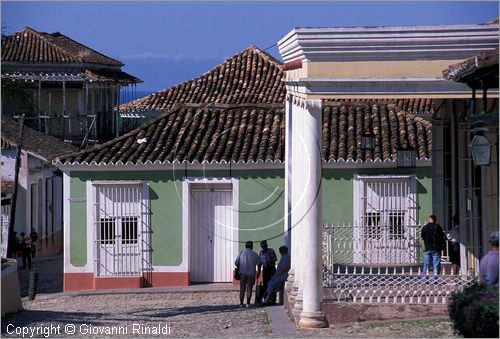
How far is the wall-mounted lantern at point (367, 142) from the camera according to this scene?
1017 inches

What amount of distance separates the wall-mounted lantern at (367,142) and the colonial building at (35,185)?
9.98 meters

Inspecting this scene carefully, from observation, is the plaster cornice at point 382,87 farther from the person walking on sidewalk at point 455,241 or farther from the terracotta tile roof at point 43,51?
the terracotta tile roof at point 43,51

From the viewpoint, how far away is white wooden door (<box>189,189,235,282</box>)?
26078 millimetres

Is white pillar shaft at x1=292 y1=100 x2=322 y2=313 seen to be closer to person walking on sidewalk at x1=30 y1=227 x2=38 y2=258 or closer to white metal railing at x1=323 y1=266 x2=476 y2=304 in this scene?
white metal railing at x1=323 y1=266 x2=476 y2=304

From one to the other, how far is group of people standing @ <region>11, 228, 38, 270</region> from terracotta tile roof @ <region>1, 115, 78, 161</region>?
2488 millimetres

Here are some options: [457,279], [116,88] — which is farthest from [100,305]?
[116,88]

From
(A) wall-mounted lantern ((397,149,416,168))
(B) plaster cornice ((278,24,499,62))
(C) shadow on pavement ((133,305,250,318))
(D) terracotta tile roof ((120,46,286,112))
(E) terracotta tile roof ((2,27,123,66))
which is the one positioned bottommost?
(C) shadow on pavement ((133,305,250,318))

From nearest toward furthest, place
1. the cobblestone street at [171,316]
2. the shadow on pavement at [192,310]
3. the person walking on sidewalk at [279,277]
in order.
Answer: the cobblestone street at [171,316]
the shadow on pavement at [192,310]
the person walking on sidewalk at [279,277]

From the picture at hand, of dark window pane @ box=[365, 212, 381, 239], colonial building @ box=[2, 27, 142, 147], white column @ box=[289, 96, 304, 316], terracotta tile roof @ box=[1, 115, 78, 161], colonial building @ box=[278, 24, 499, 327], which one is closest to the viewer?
colonial building @ box=[278, 24, 499, 327]

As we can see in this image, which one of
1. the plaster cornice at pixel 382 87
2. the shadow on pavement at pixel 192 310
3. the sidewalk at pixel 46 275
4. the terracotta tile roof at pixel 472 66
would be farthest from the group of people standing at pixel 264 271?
the terracotta tile roof at pixel 472 66

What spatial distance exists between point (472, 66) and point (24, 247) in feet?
64.6

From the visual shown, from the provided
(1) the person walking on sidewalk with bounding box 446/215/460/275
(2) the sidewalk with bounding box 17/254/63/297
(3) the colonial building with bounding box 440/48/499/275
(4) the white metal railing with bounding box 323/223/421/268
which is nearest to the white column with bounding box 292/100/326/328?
(3) the colonial building with bounding box 440/48/499/275

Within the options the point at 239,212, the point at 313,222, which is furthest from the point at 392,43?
the point at 239,212

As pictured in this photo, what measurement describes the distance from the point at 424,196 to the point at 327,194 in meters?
2.03
